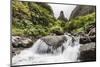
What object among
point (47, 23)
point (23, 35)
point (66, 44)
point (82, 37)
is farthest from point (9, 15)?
point (82, 37)

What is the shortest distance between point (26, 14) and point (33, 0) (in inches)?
7.4

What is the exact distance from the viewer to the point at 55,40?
2500 mm

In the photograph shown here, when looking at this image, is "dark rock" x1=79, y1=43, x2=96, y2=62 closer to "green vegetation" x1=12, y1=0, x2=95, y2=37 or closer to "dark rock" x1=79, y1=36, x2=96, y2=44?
"dark rock" x1=79, y1=36, x2=96, y2=44

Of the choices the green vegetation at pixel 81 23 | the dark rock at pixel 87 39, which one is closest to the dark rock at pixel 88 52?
the dark rock at pixel 87 39

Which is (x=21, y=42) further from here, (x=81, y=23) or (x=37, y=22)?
(x=81, y=23)

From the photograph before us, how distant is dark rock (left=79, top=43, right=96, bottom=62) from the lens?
2631 mm

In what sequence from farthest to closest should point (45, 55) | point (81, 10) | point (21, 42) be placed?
point (81, 10) → point (45, 55) → point (21, 42)

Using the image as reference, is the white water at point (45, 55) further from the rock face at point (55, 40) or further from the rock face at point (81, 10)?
the rock face at point (81, 10)

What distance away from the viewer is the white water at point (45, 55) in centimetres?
234

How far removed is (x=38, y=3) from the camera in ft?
7.93

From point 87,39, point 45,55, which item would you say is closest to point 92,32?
point 87,39

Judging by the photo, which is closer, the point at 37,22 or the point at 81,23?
the point at 37,22

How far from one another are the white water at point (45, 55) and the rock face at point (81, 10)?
31 centimetres

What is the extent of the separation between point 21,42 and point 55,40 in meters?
0.43
